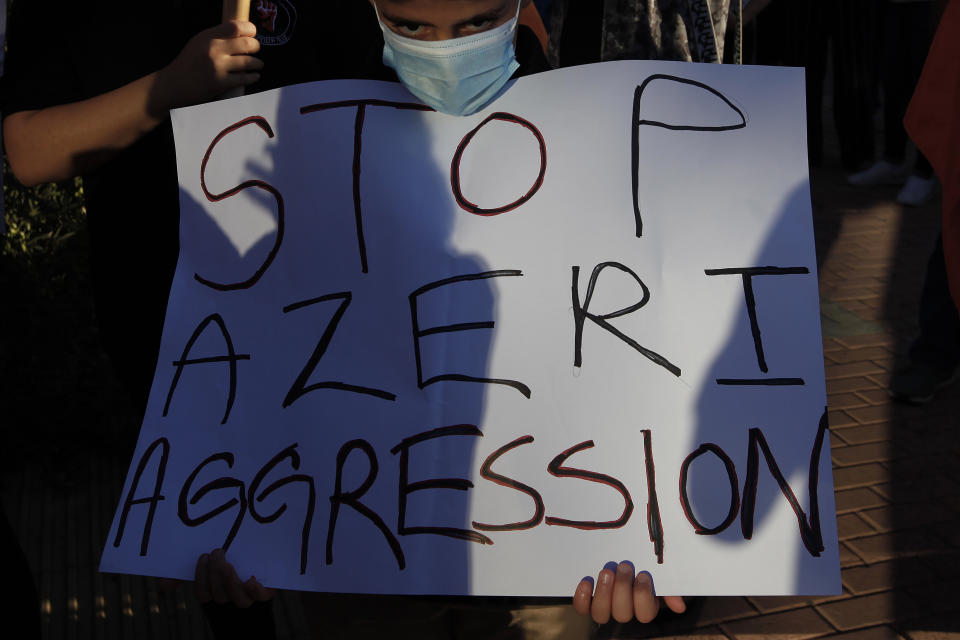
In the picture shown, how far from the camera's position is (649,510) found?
1275 millimetres

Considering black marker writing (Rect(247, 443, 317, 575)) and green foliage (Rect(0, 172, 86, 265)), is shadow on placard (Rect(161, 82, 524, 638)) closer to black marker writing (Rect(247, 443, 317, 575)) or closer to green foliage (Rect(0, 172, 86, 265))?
black marker writing (Rect(247, 443, 317, 575))

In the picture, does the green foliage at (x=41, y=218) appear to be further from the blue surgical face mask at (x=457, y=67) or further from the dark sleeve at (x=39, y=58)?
the blue surgical face mask at (x=457, y=67)

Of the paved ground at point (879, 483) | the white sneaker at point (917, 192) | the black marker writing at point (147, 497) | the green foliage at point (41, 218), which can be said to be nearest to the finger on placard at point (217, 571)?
the black marker writing at point (147, 497)

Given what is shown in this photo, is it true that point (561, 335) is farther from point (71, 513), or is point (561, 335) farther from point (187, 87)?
point (71, 513)

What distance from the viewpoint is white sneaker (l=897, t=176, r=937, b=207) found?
5992mm

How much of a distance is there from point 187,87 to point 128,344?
0.57 metres

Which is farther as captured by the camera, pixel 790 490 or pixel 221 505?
pixel 221 505

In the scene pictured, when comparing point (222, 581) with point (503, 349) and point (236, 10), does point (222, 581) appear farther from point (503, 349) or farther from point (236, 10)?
point (236, 10)

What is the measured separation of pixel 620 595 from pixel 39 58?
4.33 ft

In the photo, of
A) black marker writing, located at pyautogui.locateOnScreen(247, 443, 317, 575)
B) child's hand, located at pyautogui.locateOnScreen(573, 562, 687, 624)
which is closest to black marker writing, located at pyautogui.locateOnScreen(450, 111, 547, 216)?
black marker writing, located at pyautogui.locateOnScreen(247, 443, 317, 575)

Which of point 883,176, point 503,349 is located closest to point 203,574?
point 503,349

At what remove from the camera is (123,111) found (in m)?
1.53

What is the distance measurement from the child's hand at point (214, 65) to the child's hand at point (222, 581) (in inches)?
28.6

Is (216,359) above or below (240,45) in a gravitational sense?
below
